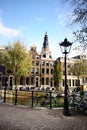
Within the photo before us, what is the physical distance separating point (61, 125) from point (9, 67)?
37777mm

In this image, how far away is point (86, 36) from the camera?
12.0m

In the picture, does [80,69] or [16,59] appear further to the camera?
[80,69]

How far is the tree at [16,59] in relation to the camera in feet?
148

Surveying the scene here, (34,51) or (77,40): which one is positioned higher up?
(34,51)

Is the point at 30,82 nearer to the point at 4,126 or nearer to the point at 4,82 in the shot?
the point at 4,82

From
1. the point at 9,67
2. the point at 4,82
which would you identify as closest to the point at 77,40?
the point at 9,67

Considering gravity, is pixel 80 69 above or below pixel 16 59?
below

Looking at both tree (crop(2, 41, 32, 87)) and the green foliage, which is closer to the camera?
tree (crop(2, 41, 32, 87))

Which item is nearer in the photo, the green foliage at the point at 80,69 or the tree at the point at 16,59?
the tree at the point at 16,59

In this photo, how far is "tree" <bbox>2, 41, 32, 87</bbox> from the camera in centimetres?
Answer: 4509

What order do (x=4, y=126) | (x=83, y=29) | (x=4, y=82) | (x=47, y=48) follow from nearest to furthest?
1. (x=4, y=126)
2. (x=83, y=29)
3. (x=4, y=82)
4. (x=47, y=48)

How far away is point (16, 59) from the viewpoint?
45.2 meters

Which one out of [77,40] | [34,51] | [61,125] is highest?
[34,51]

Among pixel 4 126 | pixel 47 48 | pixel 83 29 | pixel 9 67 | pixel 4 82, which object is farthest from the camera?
pixel 47 48
